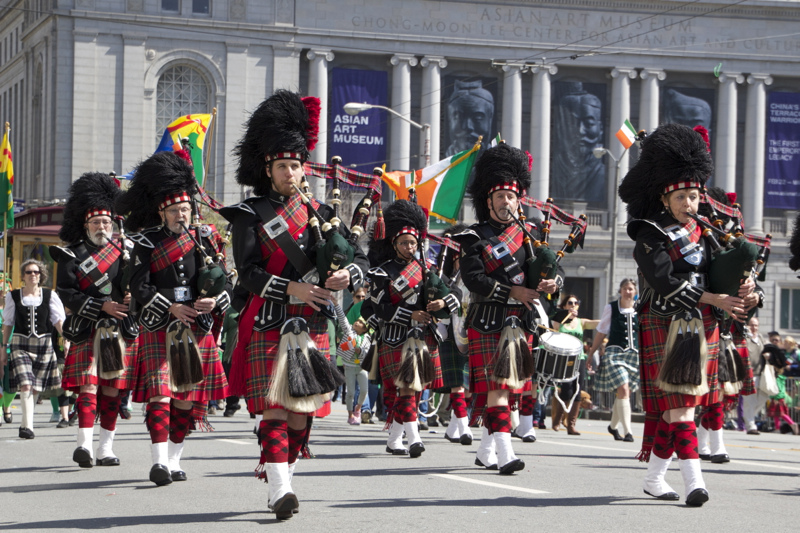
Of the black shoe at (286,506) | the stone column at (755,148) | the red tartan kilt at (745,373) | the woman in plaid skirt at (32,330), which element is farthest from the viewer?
the stone column at (755,148)

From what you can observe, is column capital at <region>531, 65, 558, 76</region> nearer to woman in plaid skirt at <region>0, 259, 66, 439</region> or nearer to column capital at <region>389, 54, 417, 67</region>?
column capital at <region>389, 54, 417, 67</region>

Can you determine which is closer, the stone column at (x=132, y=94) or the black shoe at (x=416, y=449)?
the black shoe at (x=416, y=449)

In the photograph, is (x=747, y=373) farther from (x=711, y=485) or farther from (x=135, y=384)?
(x=135, y=384)

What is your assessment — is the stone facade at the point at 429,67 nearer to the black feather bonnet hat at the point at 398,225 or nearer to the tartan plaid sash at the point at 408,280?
the black feather bonnet hat at the point at 398,225

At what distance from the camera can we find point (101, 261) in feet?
34.0

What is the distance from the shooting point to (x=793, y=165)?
54.0 m

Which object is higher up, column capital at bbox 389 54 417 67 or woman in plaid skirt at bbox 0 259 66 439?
column capital at bbox 389 54 417 67

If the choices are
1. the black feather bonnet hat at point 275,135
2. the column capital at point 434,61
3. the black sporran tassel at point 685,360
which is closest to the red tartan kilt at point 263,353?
the black feather bonnet hat at point 275,135

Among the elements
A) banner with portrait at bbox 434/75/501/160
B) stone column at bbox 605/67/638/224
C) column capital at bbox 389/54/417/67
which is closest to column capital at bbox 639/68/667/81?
stone column at bbox 605/67/638/224

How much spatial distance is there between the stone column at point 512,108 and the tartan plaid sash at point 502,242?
44638mm

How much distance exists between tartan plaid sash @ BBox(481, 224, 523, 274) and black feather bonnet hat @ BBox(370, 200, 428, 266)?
255cm

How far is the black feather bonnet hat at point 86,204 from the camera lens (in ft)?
35.0

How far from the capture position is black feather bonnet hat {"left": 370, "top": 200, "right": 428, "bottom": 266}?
11.9 m

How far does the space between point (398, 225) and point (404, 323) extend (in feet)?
3.31
